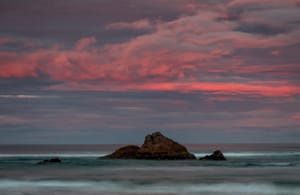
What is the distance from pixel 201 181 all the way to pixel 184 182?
236 centimetres

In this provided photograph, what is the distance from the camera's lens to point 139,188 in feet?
168

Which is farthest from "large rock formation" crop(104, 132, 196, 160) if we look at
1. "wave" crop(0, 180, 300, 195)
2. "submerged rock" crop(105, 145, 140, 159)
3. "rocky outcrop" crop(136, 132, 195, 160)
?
"wave" crop(0, 180, 300, 195)

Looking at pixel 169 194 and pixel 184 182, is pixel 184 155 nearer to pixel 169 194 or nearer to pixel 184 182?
pixel 184 182

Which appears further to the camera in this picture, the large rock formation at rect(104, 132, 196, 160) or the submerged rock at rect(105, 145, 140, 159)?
the submerged rock at rect(105, 145, 140, 159)

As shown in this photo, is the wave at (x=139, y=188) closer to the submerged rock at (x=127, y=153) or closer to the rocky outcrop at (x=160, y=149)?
the rocky outcrop at (x=160, y=149)

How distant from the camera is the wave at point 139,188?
159ft

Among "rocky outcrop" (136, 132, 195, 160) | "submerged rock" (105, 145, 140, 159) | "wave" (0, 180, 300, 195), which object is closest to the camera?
"wave" (0, 180, 300, 195)

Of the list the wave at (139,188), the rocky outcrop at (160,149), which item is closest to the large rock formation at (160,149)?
the rocky outcrop at (160,149)

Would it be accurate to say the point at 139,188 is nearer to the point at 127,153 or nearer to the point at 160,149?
the point at 160,149

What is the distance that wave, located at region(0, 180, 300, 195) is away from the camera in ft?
159

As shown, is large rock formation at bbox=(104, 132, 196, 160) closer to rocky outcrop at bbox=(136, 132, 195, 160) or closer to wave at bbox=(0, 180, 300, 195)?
rocky outcrop at bbox=(136, 132, 195, 160)

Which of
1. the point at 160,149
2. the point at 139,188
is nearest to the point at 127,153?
the point at 160,149

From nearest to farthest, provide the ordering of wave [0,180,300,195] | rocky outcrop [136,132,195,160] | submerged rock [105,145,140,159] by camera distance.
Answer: wave [0,180,300,195], rocky outcrop [136,132,195,160], submerged rock [105,145,140,159]

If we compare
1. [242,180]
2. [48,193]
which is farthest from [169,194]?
[242,180]
